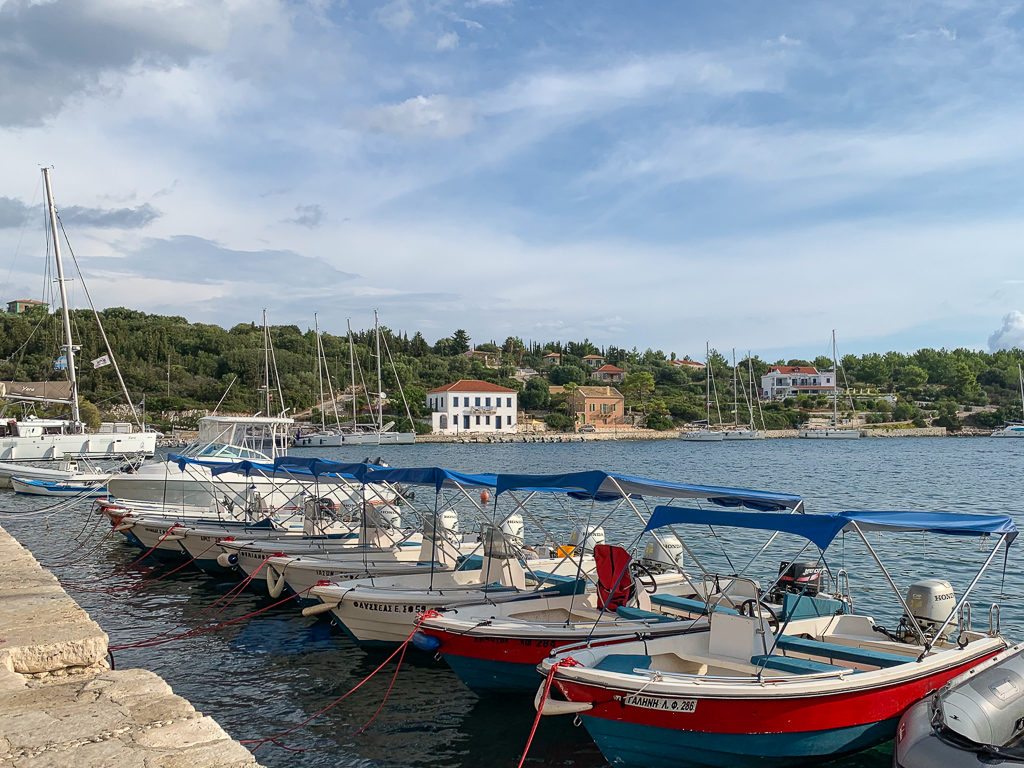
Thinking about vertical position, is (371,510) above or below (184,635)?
above

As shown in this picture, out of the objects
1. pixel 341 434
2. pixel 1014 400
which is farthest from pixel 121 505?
pixel 1014 400

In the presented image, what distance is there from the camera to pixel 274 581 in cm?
1612

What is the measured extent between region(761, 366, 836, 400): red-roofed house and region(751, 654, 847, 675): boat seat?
145 metres

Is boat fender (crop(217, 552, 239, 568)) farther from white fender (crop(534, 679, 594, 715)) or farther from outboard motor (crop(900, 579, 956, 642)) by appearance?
outboard motor (crop(900, 579, 956, 642))

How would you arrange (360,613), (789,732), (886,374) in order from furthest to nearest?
(886,374) → (360,613) → (789,732)

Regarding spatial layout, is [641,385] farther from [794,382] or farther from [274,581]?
[274,581]

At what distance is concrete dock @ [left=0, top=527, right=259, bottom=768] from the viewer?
4.54 m

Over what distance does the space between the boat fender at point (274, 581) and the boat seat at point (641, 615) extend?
7.81 m

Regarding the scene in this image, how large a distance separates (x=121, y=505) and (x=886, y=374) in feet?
488

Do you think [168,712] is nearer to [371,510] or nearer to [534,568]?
[534,568]

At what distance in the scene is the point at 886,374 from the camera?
488 ft

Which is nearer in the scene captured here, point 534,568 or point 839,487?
point 534,568

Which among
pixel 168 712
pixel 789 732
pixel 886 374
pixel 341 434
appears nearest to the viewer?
pixel 168 712

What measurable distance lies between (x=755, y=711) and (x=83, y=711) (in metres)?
6.17
